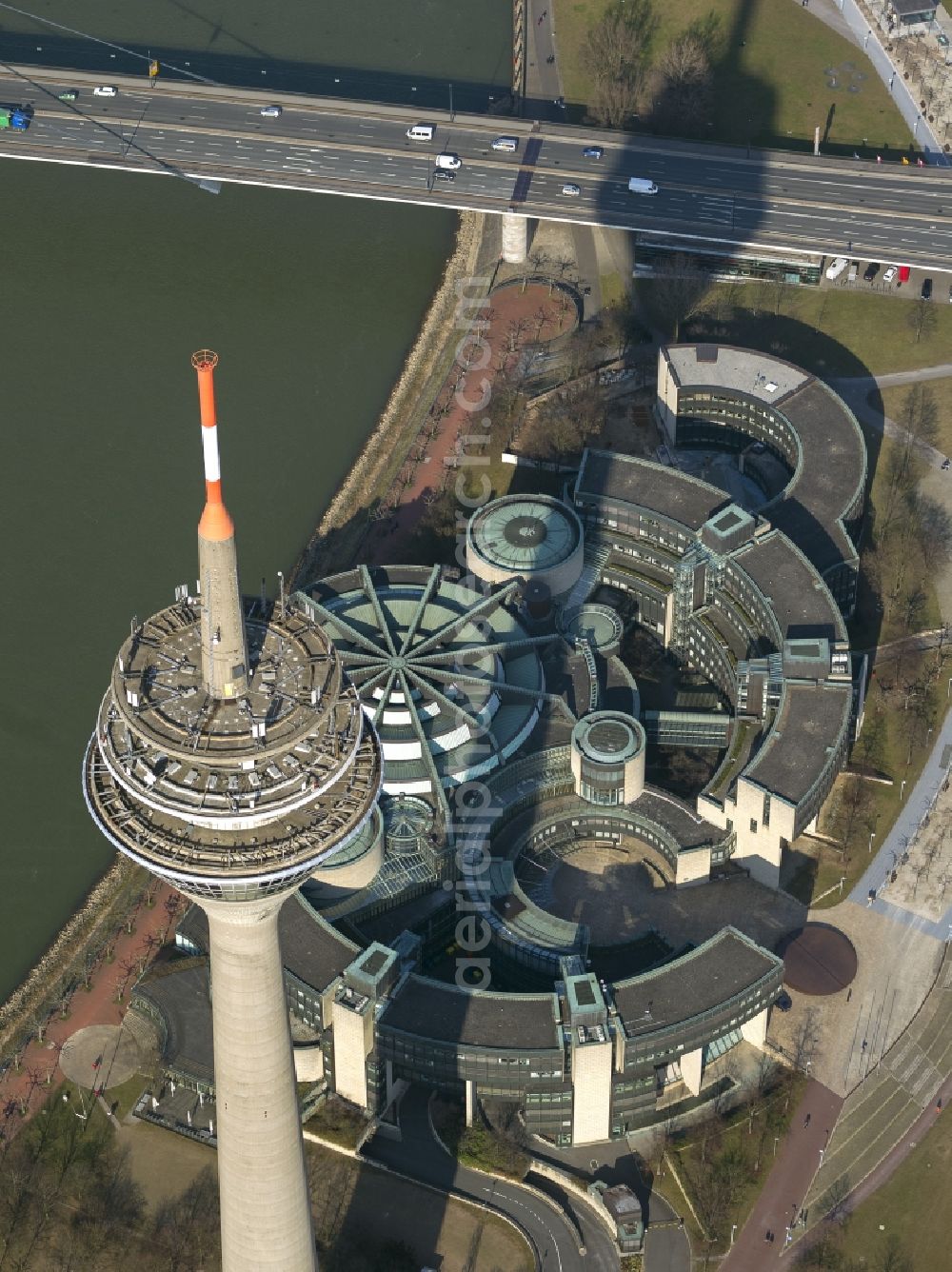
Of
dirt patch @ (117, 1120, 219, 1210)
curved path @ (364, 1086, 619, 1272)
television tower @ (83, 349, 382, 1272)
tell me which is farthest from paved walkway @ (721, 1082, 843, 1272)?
television tower @ (83, 349, 382, 1272)

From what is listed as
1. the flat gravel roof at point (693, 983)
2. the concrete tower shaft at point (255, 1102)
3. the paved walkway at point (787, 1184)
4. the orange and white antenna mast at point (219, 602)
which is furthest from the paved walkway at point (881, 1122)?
the orange and white antenna mast at point (219, 602)

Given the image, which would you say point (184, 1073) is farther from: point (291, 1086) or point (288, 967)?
point (291, 1086)

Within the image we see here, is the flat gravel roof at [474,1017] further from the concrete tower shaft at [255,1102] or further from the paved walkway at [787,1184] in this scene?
the concrete tower shaft at [255,1102]

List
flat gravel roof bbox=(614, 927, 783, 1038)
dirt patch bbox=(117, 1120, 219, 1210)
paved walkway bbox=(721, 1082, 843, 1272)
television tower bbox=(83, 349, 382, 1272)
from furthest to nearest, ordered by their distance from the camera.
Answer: dirt patch bbox=(117, 1120, 219, 1210) → flat gravel roof bbox=(614, 927, 783, 1038) → paved walkway bbox=(721, 1082, 843, 1272) → television tower bbox=(83, 349, 382, 1272)

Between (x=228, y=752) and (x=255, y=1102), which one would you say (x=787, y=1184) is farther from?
(x=228, y=752)

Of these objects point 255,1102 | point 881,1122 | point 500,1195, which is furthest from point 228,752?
point 881,1122

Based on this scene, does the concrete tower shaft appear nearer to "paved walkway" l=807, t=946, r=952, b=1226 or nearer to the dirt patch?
A: the dirt patch

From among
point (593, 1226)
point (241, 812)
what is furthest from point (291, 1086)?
point (593, 1226)
